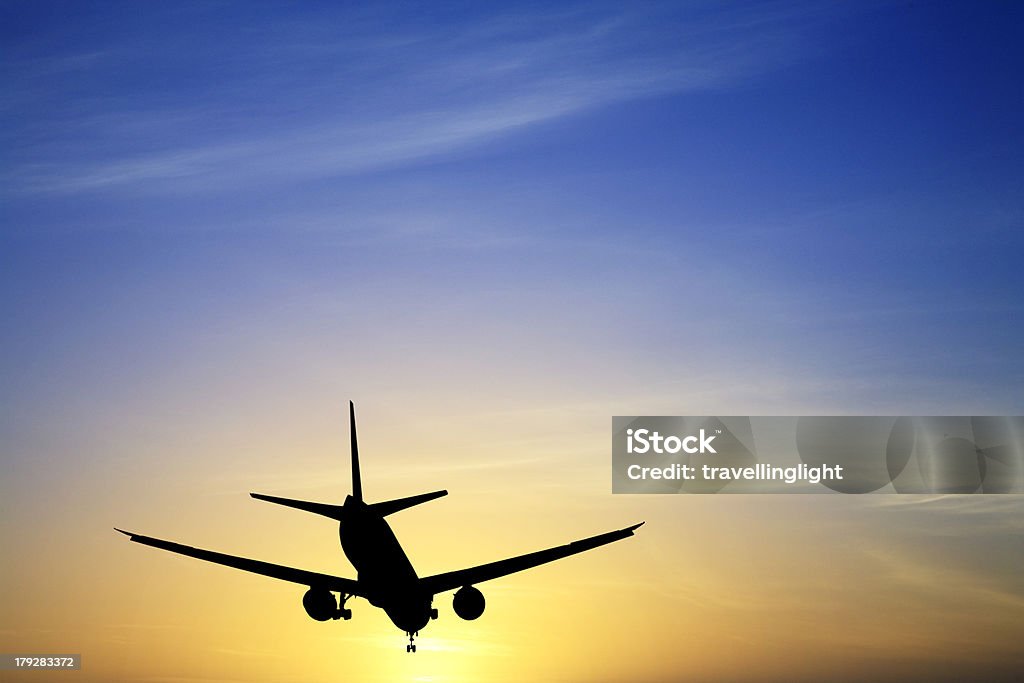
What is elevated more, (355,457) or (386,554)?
(355,457)

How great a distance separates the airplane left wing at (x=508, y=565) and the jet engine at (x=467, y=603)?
128cm

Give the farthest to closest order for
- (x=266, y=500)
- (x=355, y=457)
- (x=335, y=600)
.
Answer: (x=355, y=457) → (x=335, y=600) → (x=266, y=500)

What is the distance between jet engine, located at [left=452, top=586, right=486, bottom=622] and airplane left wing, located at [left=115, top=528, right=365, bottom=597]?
882 centimetres

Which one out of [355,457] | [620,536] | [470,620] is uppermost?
[355,457]

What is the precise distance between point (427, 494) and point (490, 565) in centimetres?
836

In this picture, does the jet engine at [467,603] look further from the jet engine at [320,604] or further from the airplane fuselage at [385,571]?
the jet engine at [320,604]

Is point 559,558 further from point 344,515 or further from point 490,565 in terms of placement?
point 344,515

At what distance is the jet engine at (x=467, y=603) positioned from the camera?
4400 inches

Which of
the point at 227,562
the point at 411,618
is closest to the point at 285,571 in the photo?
the point at 227,562

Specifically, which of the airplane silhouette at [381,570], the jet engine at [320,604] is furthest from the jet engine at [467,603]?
the jet engine at [320,604]

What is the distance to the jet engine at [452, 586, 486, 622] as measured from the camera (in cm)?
11175

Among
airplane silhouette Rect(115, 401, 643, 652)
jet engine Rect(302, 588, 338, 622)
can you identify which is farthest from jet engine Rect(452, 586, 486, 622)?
jet engine Rect(302, 588, 338, 622)

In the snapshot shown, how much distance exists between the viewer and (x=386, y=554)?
108 metres

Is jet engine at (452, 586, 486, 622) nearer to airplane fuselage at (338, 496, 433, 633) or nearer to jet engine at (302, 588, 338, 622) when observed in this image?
airplane fuselage at (338, 496, 433, 633)
